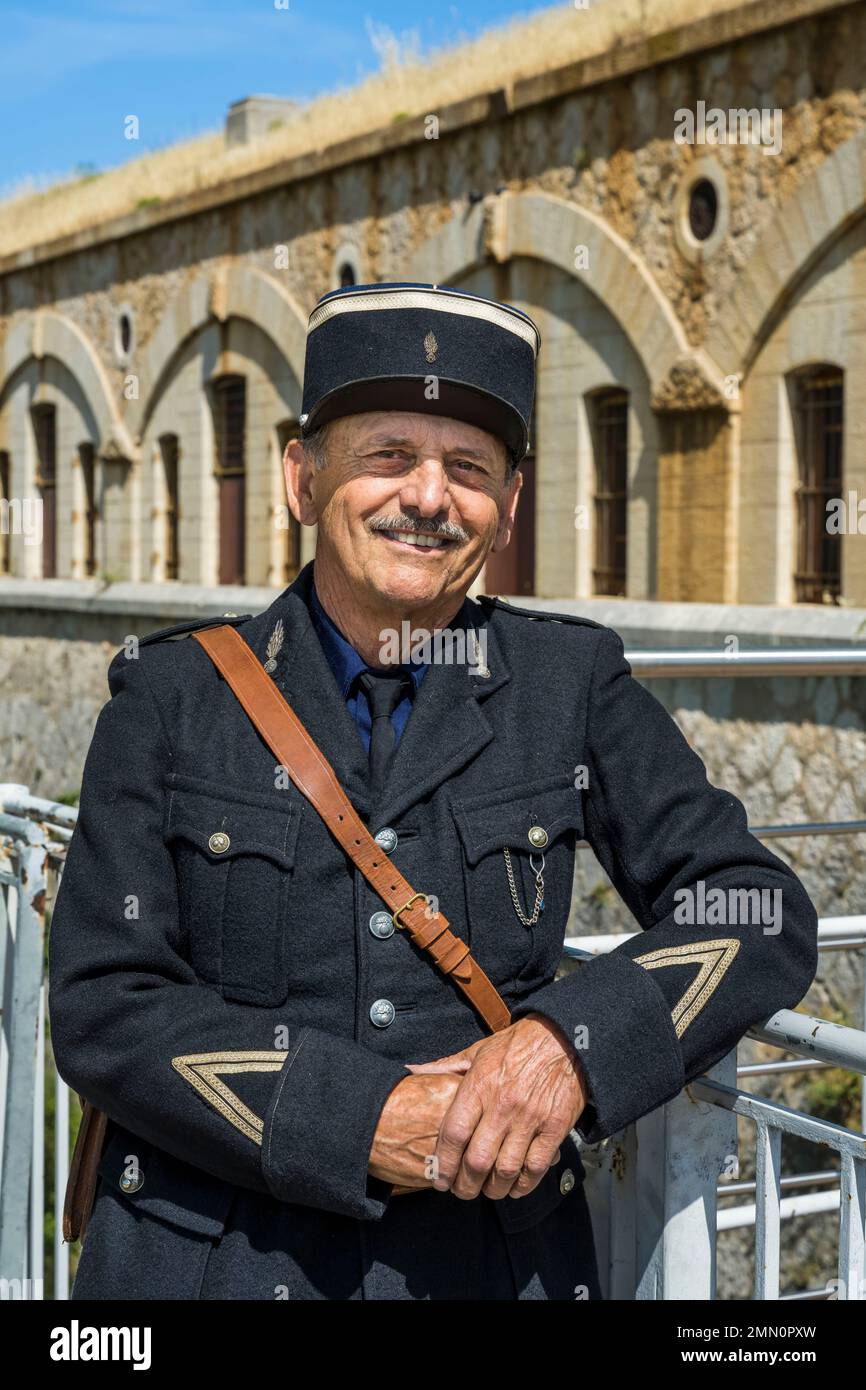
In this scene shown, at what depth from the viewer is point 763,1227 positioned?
7.45ft

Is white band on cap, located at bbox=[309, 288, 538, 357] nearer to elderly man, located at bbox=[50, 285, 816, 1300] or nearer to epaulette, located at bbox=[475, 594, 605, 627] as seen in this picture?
elderly man, located at bbox=[50, 285, 816, 1300]

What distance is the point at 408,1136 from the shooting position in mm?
2062

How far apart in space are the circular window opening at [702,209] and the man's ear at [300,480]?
10236 millimetres

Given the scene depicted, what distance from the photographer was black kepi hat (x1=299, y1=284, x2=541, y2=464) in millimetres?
2336

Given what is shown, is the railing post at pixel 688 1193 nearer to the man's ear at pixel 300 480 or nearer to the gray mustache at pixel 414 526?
the gray mustache at pixel 414 526

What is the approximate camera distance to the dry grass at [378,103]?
13969mm

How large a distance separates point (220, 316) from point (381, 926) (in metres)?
17.7

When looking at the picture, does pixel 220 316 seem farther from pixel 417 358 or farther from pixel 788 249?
pixel 417 358

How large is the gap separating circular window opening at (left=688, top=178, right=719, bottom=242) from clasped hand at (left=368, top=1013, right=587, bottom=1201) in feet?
35.6

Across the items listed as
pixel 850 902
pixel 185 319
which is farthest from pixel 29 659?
pixel 850 902

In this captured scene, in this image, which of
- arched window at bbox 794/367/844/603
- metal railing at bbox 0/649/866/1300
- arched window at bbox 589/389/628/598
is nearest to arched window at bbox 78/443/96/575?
arched window at bbox 589/389/628/598

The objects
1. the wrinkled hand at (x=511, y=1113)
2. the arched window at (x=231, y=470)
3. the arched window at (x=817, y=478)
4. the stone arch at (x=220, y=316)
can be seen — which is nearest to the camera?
the wrinkled hand at (x=511, y=1113)

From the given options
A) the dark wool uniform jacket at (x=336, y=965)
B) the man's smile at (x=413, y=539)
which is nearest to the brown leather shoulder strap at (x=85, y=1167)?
the dark wool uniform jacket at (x=336, y=965)

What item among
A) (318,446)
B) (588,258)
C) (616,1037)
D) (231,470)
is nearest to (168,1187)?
(616,1037)
